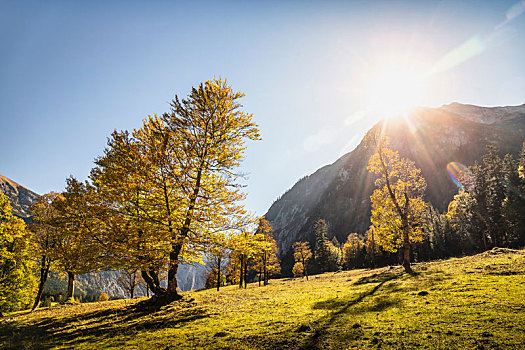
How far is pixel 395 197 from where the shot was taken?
23016mm

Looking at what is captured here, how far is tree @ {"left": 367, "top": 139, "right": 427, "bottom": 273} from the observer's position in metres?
22.3

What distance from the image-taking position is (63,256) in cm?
1315

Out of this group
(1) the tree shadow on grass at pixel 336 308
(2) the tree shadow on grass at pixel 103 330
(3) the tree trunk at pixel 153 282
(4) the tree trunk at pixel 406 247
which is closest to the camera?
(1) the tree shadow on grass at pixel 336 308

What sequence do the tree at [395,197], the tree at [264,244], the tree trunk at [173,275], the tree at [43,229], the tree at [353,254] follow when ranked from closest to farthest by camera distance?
1. the tree trunk at [173,275]
2. the tree at [264,244]
3. the tree at [395,197]
4. the tree at [43,229]
5. the tree at [353,254]

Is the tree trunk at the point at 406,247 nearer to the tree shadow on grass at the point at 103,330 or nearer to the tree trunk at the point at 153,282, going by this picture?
the tree shadow on grass at the point at 103,330

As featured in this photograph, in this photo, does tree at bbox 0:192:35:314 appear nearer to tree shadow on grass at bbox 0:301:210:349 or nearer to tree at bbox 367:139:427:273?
tree shadow on grass at bbox 0:301:210:349

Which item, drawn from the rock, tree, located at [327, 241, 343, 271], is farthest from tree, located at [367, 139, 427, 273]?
tree, located at [327, 241, 343, 271]

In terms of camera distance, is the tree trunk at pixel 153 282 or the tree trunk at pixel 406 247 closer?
the tree trunk at pixel 153 282

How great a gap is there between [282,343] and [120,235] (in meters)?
10.4

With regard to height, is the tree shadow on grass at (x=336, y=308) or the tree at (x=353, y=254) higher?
the tree shadow on grass at (x=336, y=308)

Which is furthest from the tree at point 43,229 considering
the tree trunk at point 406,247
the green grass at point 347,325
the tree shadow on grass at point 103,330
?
the tree trunk at point 406,247

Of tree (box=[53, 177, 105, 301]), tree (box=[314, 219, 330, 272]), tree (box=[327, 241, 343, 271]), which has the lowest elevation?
tree (box=[327, 241, 343, 271])

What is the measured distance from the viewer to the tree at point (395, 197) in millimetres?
22266

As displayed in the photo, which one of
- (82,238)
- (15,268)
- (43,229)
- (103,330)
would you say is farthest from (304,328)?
(15,268)
